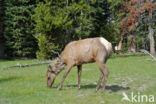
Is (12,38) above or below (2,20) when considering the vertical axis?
below

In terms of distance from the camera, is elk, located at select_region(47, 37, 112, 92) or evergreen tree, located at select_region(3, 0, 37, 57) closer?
elk, located at select_region(47, 37, 112, 92)

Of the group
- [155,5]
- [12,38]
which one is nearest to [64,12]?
[12,38]

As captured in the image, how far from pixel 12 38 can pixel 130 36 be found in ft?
70.9

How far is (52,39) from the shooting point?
26328 mm

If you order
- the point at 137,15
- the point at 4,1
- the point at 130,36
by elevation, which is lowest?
the point at 130,36

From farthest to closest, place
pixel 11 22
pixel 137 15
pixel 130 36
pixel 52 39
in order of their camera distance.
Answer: pixel 130 36 < pixel 11 22 < pixel 137 15 < pixel 52 39

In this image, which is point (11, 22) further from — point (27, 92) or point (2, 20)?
point (27, 92)

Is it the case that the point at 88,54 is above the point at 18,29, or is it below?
below

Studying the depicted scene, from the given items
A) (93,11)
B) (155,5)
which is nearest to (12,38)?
(93,11)

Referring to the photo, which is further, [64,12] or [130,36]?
[130,36]

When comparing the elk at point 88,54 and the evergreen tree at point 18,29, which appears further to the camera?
the evergreen tree at point 18,29

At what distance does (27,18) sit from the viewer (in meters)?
33.8

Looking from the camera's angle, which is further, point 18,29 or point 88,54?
point 18,29

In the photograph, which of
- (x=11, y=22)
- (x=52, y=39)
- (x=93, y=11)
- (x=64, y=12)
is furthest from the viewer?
(x=93, y=11)
